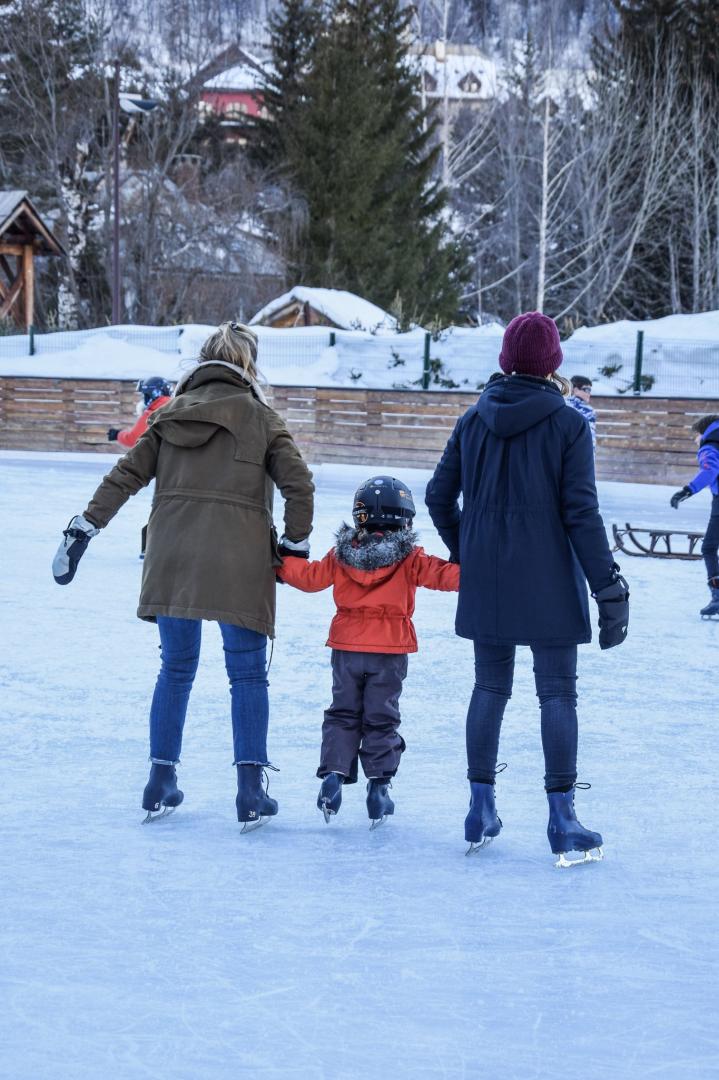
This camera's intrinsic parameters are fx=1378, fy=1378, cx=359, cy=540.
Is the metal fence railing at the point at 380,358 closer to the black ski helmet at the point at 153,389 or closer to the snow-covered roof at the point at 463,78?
the black ski helmet at the point at 153,389

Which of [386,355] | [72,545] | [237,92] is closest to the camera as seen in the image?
[72,545]

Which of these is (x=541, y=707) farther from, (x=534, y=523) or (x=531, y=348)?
(x=531, y=348)

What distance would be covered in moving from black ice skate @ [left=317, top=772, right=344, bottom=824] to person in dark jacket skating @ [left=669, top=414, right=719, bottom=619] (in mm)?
3895

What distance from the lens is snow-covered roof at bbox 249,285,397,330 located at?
81.0 feet

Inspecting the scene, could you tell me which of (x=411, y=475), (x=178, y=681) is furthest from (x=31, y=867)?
(x=411, y=475)

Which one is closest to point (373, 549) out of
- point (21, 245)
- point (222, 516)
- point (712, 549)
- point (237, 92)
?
point (222, 516)

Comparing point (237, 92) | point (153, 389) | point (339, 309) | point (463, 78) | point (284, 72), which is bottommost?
point (153, 389)

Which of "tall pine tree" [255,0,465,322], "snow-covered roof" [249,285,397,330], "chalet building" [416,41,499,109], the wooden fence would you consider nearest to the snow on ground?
the wooden fence

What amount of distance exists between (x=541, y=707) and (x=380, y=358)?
1686 cm

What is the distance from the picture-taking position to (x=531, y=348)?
3.21 metres

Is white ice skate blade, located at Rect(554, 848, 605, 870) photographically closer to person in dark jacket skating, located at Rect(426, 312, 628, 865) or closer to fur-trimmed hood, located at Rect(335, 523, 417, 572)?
person in dark jacket skating, located at Rect(426, 312, 628, 865)

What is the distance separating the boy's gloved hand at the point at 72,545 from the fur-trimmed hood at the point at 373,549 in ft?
2.02

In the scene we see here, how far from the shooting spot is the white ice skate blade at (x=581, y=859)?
3.25 metres

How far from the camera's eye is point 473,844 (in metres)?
3.35
